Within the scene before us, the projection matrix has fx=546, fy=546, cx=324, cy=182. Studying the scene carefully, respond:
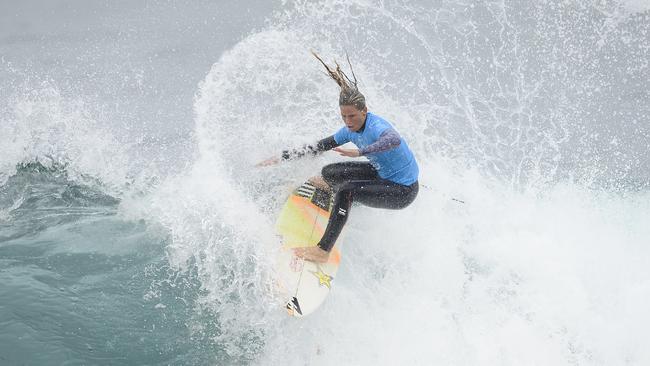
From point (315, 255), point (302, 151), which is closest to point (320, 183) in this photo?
point (302, 151)

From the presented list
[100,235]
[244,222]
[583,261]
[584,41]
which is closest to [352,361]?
[244,222]

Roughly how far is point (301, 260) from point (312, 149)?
1399 mm

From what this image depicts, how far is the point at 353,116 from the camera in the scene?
229 inches

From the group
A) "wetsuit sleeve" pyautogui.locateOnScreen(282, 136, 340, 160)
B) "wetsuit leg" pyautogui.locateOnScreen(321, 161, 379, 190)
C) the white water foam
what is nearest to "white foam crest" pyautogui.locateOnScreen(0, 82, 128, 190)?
the white water foam

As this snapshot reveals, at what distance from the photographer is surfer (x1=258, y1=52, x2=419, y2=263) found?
5777 mm

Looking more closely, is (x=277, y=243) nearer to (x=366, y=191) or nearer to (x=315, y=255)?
(x=315, y=255)

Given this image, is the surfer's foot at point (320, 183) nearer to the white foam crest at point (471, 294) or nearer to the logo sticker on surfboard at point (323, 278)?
the white foam crest at point (471, 294)

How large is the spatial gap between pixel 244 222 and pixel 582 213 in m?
7.40

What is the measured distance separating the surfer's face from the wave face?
1.59 metres

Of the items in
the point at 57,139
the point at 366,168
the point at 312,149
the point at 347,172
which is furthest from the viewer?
the point at 57,139

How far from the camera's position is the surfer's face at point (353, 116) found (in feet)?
18.8

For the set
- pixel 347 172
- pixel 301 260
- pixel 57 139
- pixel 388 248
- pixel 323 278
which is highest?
pixel 57 139

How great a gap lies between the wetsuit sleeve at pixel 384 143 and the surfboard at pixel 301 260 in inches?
60.3

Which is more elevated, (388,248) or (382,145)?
(382,145)
